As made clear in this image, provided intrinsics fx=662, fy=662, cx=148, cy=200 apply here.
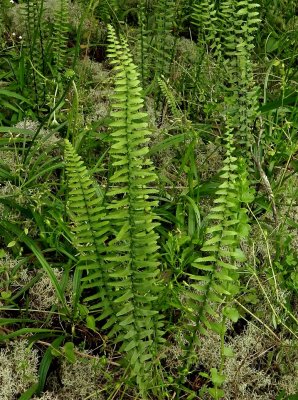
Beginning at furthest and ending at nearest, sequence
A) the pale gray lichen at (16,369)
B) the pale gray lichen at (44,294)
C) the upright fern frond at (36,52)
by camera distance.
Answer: the upright fern frond at (36,52) < the pale gray lichen at (44,294) < the pale gray lichen at (16,369)

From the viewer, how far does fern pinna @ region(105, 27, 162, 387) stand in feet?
6.99

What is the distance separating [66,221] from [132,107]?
1.00m

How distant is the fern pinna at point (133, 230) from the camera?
213cm

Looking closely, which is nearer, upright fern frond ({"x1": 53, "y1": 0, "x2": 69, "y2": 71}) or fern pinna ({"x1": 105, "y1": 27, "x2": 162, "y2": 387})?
fern pinna ({"x1": 105, "y1": 27, "x2": 162, "y2": 387})

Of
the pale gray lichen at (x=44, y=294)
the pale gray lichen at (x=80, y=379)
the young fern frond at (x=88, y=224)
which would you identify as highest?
the young fern frond at (x=88, y=224)

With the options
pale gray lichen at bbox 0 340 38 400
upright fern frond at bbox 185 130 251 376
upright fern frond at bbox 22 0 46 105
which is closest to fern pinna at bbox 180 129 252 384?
upright fern frond at bbox 185 130 251 376

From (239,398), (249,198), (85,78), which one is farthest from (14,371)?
(85,78)

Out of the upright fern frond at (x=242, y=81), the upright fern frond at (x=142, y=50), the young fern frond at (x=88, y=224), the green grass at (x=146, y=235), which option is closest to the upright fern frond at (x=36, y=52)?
the green grass at (x=146, y=235)

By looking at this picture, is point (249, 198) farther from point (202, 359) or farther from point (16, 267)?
point (16, 267)

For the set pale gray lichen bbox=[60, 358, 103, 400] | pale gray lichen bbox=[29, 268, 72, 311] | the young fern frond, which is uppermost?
the young fern frond

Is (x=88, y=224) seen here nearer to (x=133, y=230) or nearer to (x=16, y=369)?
(x=133, y=230)

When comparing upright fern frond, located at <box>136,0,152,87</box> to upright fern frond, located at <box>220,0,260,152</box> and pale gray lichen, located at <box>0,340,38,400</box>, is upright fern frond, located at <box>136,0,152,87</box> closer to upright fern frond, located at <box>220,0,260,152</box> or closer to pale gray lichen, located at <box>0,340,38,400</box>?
upright fern frond, located at <box>220,0,260,152</box>

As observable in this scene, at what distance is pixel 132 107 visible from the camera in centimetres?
213

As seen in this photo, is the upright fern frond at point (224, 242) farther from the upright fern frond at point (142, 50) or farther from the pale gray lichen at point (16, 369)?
the upright fern frond at point (142, 50)
